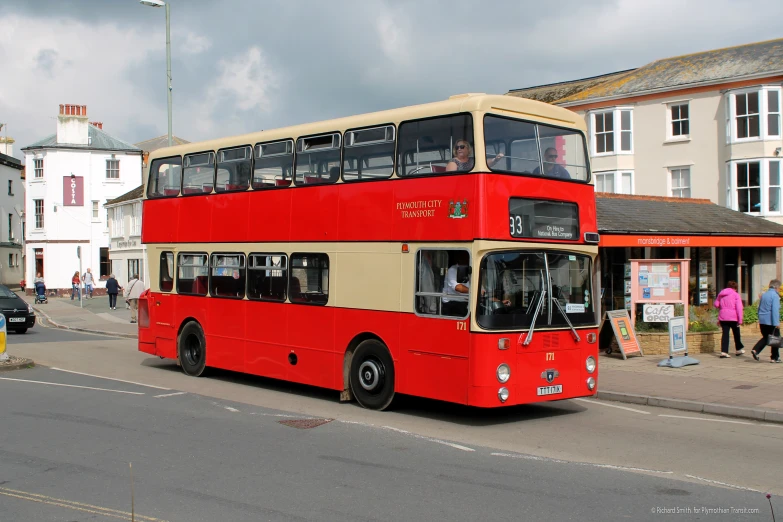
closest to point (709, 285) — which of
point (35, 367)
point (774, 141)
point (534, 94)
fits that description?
point (774, 141)

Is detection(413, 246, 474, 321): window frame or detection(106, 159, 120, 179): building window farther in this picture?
detection(106, 159, 120, 179): building window

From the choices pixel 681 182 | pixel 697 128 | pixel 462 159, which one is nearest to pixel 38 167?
pixel 681 182

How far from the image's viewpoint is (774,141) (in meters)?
31.7

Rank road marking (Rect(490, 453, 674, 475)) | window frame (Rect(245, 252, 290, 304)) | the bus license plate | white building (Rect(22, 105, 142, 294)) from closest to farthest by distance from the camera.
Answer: road marking (Rect(490, 453, 674, 475)), the bus license plate, window frame (Rect(245, 252, 290, 304)), white building (Rect(22, 105, 142, 294))

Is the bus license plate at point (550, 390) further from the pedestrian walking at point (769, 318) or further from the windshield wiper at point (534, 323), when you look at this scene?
the pedestrian walking at point (769, 318)

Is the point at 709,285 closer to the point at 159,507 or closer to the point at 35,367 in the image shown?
the point at 35,367

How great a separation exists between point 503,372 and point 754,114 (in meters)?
26.4

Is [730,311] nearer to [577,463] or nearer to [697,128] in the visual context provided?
[577,463]

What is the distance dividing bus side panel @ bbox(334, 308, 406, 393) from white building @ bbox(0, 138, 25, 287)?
6777 cm

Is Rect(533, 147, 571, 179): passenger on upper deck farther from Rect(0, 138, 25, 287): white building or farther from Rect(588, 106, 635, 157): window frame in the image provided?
Rect(0, 138, 25, 287): white building

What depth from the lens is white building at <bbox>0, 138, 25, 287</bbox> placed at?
72.7m

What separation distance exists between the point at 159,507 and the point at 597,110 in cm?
3316

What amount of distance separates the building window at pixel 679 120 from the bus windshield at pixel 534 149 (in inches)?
1002

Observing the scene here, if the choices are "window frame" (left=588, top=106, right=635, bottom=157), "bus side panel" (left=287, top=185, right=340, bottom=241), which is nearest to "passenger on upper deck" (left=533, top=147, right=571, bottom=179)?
"bus side panel" (left=287, top=185, right=340, bottom=241)
